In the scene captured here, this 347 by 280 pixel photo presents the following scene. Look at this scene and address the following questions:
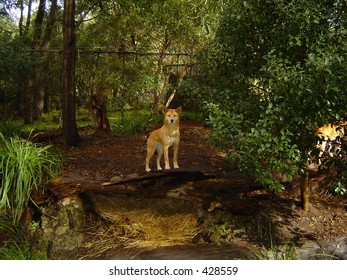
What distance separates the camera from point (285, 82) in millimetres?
3266

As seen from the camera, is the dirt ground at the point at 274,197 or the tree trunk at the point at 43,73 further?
the tree trunk at the point at 43,73

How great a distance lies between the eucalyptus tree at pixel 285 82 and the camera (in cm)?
318

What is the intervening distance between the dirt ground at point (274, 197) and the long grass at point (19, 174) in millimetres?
363

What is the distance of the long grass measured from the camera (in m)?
4.45

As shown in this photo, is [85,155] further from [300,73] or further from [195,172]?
[300,73]

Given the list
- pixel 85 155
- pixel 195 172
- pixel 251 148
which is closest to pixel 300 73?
pixel 251 148

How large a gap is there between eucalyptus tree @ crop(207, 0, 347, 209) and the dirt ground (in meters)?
0.85

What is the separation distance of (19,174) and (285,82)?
11.7ft

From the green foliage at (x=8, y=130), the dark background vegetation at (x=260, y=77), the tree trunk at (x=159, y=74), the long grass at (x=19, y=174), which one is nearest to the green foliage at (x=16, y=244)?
the long grass at (x=19, y=174)

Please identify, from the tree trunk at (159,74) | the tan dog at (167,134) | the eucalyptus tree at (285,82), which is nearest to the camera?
the eucalyptus tree at (285,82)

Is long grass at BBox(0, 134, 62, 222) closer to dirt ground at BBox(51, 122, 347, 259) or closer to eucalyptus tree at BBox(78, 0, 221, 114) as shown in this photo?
dirt ground at BBox(51, 122, 347, 259)

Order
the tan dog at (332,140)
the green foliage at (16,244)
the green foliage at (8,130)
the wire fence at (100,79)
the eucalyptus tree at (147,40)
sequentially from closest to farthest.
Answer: the tan dog at (332,140) → the green foliage at (16,244) → the green foliage at (8,130) → the eucalyptus tree at (147,40) → the wire fence at (100,79)

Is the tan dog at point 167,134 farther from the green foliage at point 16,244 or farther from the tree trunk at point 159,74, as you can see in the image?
the tree trunk at point 159,74

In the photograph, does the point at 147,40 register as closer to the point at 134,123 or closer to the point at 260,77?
the point at 134,123
